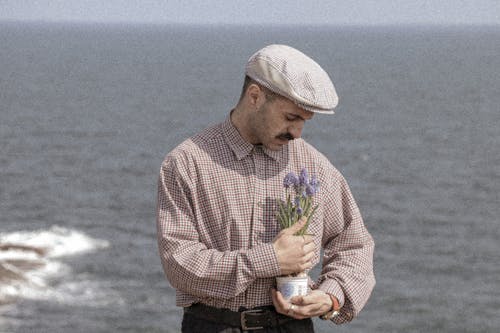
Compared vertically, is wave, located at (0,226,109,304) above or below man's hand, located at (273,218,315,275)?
below

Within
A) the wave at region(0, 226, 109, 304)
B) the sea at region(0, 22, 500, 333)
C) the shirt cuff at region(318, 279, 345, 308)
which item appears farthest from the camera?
the sea at region(0, 22, 500, 333)

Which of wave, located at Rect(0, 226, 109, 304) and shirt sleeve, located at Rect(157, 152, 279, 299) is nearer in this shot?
shirt sleeve, located at Rect(157, 152, 279, 299)

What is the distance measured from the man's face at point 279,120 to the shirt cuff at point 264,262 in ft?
1.53

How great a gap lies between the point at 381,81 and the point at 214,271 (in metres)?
132

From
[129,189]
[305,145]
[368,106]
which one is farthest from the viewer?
[368,106]

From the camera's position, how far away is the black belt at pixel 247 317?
5004 mm

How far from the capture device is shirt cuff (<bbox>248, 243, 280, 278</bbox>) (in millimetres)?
4875

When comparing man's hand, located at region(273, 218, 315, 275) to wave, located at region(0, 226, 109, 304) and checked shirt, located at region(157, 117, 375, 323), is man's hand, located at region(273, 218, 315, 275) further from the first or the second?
wave, located at region(0, 226, 109, 304)

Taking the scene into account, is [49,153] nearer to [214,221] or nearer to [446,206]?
[446,206]

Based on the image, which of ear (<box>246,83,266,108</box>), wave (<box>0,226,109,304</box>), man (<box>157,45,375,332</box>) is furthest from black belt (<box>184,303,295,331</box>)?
wave (<box>0,226,109,304</box>)

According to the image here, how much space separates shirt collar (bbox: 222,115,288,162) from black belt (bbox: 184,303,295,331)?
0.67 m

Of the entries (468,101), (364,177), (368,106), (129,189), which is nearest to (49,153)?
(129,189)

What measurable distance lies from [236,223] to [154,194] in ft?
195

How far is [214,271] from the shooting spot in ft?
16.0
